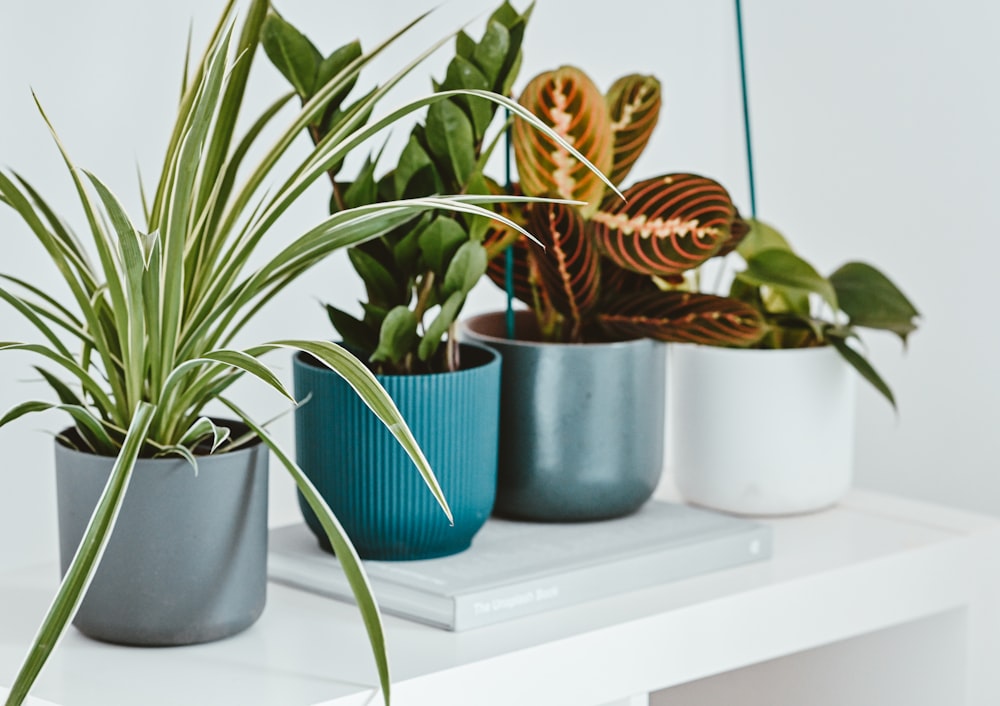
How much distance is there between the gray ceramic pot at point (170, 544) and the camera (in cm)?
90

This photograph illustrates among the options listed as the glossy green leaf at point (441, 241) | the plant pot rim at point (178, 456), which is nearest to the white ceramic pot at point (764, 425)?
the glossy green leaf at point (441, 241)

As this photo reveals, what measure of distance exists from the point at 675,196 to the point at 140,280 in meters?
0.45

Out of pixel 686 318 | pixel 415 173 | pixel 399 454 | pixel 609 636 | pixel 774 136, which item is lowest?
pixel 609 636

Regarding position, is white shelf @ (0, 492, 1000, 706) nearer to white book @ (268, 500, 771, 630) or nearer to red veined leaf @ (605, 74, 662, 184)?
white book @ (268, 500, 771, 630)

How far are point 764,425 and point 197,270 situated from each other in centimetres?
54

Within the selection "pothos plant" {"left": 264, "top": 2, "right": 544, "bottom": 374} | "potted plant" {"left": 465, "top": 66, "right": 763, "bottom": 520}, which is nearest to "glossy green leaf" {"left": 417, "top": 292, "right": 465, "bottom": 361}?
"pothos plant" {"left": 264, "top": 2, "right": 544, "bottom": 374}

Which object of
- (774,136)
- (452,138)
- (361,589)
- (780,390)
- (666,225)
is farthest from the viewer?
(774,136)

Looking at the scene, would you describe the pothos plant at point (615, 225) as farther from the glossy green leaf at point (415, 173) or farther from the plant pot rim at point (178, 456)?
the plant pot rim at point (178, 456)

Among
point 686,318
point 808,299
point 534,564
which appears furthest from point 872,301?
point 534,564

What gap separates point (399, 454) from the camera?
103 cm

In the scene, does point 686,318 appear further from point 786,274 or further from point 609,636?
point 609,636

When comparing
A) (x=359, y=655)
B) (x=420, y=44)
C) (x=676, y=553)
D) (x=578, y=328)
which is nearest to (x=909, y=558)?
(x=676, y=553)

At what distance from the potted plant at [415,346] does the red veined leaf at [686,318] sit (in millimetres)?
149

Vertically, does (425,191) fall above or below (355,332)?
above
